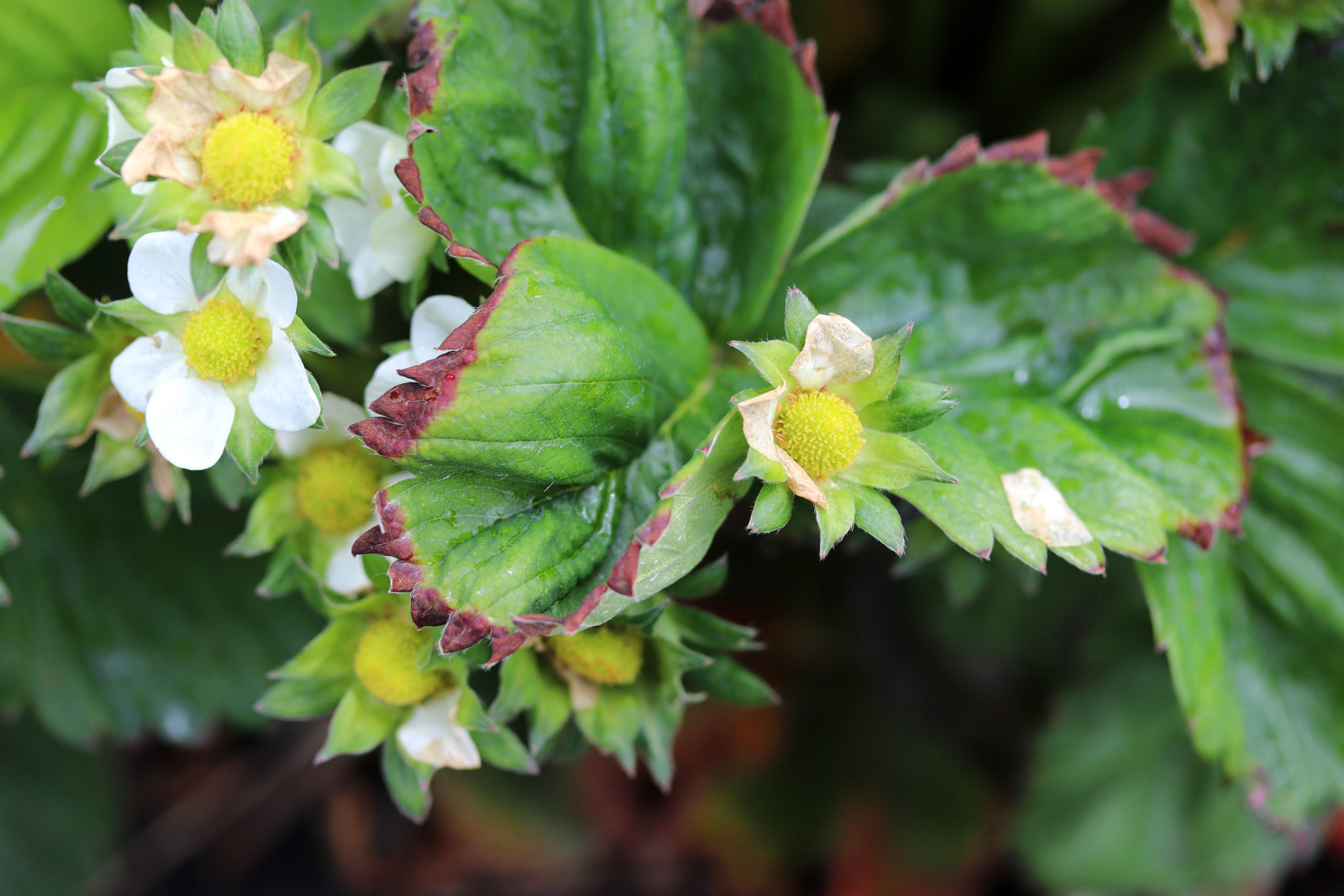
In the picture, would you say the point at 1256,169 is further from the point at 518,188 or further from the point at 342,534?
the point at 342,534

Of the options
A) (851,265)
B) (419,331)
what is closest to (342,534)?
(419,331)

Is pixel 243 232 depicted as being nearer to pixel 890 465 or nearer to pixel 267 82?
pixel 267 82

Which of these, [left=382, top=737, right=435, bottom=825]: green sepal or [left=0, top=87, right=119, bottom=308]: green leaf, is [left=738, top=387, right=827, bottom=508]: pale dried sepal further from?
[left=0, top=87, right=119, bottom=308]: green leaf

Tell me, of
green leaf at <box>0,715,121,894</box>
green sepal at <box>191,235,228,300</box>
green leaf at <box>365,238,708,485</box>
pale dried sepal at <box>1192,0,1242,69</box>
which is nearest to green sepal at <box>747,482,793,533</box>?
green leaf at <box>365,238,708,485</box>

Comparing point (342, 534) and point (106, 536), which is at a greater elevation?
point (342, 534)

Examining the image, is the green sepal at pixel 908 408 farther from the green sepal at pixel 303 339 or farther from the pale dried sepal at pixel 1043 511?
the green sepal at pixel 303 339

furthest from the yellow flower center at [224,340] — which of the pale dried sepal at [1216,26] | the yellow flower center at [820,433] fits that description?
the pale dried sepal at [1216,26]

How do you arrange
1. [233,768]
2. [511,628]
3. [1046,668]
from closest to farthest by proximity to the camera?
[511,628], [1046,668], [233,768]
